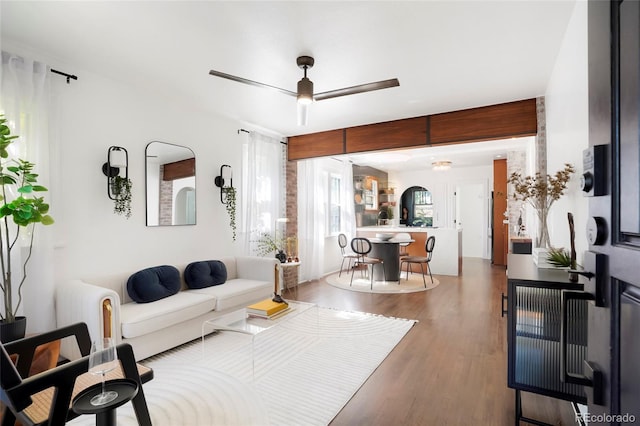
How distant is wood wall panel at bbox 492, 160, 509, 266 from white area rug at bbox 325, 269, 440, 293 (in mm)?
2401

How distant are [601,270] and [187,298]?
341cm

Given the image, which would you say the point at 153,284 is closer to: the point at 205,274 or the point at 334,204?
the point at 205,274

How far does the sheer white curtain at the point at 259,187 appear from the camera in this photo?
199 inches

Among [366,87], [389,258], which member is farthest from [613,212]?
[389,258]

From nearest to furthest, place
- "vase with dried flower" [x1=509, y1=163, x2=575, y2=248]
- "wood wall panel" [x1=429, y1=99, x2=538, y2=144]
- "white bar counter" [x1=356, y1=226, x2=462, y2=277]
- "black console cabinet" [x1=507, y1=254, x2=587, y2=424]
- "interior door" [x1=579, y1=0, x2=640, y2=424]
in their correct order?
1. "interior door" [x1=579, y1=0, x2=640, y2=424]
2. "black console cabinet" [x1=507, y1=254, x2=587, y2=424]
3. "vase with dried flower" [x1=509, y1=163, x2=575, y2=248]
4. "wood wall panel" [x1=429, y1=99, x2=538, y2=144]
5. "white bar counter" [x1=356, y1=226, x2=462, y2=277]

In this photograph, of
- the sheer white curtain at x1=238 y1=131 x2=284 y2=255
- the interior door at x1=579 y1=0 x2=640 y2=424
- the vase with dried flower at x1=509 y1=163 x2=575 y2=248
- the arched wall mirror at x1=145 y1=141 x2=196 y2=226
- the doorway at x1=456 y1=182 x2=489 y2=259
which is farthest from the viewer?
the doorway at x1=456 y1=182 x2=489 y2=259

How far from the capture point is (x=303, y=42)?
8.80ft

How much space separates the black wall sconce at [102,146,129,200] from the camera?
11.2 feet

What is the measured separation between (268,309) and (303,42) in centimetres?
239

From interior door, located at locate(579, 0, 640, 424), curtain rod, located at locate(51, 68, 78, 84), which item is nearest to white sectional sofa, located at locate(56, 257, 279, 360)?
curtain rod, located at locate(51, 68, 78, 84)

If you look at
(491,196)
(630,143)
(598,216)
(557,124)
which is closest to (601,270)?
(598,216)

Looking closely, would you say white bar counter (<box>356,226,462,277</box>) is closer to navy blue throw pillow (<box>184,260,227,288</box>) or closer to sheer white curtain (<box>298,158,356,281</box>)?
sheer white curtain (<box>298,158,356,281</box>)

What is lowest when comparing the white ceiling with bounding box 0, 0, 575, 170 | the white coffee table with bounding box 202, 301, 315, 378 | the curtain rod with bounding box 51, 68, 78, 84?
the white coffee table with bounding box 202, 301, 315, 378

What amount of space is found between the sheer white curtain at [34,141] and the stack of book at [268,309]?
176 cm
